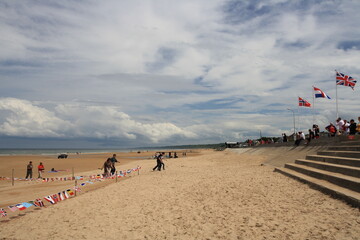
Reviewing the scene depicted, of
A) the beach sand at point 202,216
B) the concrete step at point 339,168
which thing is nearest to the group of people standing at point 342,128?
the concrete step at point 339,168

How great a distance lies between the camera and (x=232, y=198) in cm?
947

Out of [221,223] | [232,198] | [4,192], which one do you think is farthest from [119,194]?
[4,192]

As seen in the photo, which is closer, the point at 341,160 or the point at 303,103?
the point at 341,160

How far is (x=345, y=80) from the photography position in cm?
1997

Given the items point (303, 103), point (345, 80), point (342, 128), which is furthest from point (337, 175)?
point (303, 103)

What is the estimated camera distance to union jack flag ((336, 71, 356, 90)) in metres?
19.8

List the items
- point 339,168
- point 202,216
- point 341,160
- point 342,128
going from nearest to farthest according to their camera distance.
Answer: point 202,216 < point 339,168 < point 341,160 < point 342,128

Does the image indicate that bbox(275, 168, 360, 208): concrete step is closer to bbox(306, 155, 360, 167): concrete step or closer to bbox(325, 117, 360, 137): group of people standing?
bbox(306, 155, 360, 167): concrete step

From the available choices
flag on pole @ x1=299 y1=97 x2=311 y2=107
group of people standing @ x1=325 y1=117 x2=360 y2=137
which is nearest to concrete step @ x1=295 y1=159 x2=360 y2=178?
group of people standing @ x1=325 y1=117 x2=360 y2=137

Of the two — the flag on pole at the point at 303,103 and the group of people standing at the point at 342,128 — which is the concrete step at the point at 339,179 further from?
the flag on pole at the point at 303,103

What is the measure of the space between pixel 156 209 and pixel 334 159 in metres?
7.98

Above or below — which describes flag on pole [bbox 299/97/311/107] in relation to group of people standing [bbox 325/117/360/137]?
above

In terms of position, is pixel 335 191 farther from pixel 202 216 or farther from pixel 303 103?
pixel 303 103

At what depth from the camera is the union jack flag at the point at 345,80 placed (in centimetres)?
1980
